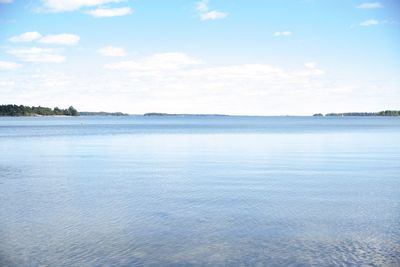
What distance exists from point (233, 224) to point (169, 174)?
1058 cm

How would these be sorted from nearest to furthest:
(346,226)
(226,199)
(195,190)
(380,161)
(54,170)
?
(346,226), (226,199), (195,190), (54,170), (380,161)

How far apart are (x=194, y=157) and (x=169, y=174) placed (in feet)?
30.7

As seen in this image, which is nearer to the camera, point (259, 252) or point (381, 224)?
point (259, 252)

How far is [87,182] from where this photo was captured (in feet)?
67.7

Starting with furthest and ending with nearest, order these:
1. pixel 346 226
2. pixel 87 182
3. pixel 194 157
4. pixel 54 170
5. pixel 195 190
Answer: pixel 194 157 → pixel 54 170 → pixel 87 182 → pixel 195 190 → pixel 346 226

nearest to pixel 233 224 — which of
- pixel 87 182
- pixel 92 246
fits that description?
pixel 92 246

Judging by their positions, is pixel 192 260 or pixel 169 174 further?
pixel 169 174

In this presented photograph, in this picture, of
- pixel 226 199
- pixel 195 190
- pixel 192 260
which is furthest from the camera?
pixel 195 190

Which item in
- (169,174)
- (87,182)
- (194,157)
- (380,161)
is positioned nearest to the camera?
(87,182)

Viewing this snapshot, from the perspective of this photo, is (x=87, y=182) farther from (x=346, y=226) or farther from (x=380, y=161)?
(x=380, y=161)

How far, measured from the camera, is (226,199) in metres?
16.2

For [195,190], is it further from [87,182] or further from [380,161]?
[380,161]

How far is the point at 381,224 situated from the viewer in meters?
12.8

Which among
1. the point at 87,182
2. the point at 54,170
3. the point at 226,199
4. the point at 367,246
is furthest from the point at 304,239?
the point at 54,170
